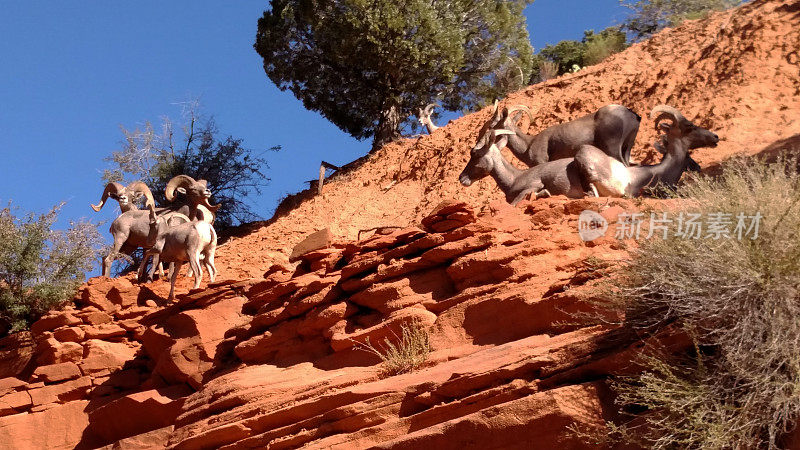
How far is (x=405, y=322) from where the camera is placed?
10.8 m

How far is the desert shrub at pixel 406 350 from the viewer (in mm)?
10156

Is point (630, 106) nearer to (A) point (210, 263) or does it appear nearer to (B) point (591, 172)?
(B) point (591, 172)

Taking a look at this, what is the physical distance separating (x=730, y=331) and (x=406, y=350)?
393 cm

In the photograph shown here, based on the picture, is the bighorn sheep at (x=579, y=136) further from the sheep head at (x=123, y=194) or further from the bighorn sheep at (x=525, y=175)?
the sheep head at (x=123, y=194)

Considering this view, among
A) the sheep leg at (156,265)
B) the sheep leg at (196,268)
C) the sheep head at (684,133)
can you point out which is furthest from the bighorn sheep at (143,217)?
the sheep head at (684,133)

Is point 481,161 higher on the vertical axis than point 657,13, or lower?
lower

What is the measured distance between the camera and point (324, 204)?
74.7 ft

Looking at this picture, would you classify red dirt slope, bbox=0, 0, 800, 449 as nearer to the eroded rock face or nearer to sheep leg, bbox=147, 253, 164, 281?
the eroded rock face

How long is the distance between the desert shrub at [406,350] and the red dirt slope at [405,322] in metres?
0.11

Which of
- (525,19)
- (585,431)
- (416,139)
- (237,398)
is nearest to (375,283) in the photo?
(237,398)

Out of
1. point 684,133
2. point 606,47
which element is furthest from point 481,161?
point 606,47

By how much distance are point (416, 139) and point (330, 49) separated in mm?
3645

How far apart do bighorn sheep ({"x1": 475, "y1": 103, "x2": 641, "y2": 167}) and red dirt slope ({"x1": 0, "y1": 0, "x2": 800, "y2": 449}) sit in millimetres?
2283

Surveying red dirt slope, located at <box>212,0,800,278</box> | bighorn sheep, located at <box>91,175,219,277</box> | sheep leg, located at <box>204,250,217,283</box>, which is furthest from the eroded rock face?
red dirt slope, located at <box>212,0,800,278</box>
